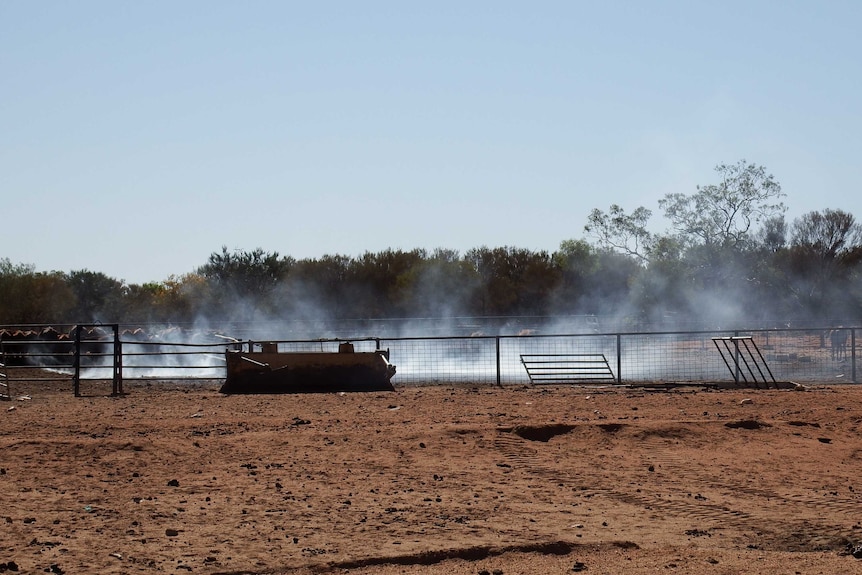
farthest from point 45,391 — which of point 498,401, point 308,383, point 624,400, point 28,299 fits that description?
point 28,299

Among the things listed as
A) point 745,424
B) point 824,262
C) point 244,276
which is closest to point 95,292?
point 244,276

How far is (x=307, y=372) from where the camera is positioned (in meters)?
21.6

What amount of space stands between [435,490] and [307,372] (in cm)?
1198

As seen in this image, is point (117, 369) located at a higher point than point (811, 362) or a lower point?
higher

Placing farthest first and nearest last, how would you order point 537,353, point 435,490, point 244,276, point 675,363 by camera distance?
point 244,276
point 537,353
point 675,363
point 435,490

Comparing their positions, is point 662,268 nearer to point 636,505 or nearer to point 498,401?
point 498,401

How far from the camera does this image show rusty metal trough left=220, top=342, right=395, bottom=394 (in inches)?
835

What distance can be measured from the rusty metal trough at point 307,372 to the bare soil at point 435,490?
14.6 feet

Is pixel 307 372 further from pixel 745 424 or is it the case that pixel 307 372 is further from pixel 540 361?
pixel 745 424

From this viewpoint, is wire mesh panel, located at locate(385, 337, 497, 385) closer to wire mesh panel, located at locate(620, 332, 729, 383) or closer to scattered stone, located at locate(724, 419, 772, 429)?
wire mesh panel, located at locate(620, 332, 729, 383)

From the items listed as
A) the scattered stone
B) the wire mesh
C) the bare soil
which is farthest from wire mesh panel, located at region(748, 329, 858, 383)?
the scattered stone

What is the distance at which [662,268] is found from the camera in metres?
58.7

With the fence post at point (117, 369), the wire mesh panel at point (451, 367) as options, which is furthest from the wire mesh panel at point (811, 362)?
the fence post at point (117, 369)

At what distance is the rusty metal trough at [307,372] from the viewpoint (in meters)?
21.2
